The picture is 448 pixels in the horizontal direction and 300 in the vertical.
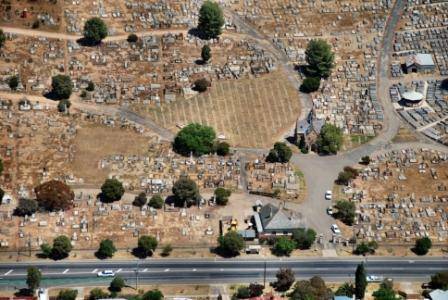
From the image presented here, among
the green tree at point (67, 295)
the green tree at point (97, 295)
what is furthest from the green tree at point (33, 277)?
the green tree at point (97, 295)

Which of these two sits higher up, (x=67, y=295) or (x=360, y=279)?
(x=360, y=279)

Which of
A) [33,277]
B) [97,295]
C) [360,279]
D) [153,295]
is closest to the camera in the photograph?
[153,295]

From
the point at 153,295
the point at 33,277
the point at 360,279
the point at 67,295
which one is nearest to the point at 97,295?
the point at 67,295

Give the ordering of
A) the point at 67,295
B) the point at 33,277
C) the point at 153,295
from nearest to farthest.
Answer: the point at 153,295 → the point at 67,295 → the point at 33,277

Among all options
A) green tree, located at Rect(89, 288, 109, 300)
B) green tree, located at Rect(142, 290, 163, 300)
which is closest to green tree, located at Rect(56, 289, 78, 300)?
green tree, located at Rect(89, 288, 109, 300)

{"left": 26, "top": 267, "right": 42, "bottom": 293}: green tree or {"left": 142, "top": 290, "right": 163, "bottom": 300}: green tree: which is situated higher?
{"left": 26, "top": 267, "right": 42, "bottom": 293}: green tree

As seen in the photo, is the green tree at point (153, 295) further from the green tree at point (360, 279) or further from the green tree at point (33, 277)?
the green tree at point (360, 279)

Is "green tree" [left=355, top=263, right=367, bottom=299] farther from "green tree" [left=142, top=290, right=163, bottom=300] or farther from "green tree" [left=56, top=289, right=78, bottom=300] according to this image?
"green tree" [left=56, top=289, right=78, bottom=300]

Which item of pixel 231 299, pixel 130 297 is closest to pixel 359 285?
pixel 231 299

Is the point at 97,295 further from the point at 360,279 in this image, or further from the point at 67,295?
the point at 360,279

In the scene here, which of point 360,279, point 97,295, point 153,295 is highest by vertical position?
point 360,279

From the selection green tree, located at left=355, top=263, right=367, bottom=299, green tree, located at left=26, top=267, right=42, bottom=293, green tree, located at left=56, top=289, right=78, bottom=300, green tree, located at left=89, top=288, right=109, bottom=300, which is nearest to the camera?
green tree, located at left=56, top=289, right=78, bottom=300

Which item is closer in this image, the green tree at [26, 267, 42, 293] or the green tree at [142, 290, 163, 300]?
the green tree at [142, 290, 163, 300]
